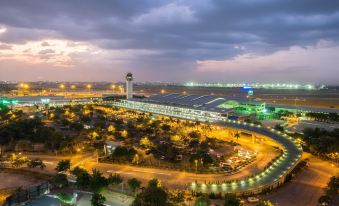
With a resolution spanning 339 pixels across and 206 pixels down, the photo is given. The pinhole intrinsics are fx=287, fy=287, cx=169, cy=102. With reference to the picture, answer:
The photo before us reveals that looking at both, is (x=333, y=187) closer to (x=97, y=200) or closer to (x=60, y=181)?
(x=97, y=200)

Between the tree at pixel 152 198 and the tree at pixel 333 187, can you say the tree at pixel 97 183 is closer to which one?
the tree at pixel 152 198

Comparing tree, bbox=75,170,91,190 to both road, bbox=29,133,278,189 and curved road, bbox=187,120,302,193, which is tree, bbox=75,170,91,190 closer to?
road, bbox=29,133,278,189

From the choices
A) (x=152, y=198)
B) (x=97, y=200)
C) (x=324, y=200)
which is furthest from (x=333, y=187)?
(x=97, y=200)

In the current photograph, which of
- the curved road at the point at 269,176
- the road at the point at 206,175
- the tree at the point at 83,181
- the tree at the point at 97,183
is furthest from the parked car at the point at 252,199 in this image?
the tree at the point at 83,181

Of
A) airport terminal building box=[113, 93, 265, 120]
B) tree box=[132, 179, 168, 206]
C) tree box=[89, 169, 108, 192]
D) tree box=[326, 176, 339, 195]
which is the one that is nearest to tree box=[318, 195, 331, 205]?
tree box=[326, 176, 339, 195]

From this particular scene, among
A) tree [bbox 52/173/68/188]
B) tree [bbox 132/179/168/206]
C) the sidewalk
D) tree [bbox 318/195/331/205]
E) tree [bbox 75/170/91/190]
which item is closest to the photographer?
tree [bbox 132/179/168/206]

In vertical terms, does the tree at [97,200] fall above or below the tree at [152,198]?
below

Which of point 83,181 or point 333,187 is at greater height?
point 83,181

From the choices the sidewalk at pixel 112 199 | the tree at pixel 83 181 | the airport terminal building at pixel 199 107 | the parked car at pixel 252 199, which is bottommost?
the sidewalk at pixel 112 199

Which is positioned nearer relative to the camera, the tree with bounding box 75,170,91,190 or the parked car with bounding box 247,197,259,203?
the parked car with bounding box 247,197,259,203

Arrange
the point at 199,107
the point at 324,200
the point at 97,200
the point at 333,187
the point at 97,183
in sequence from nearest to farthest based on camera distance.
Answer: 1. the point at 97,200
2. the point at 324,200
3. the point at 97,183
4. the point at 333,187
5. the point at 199,107

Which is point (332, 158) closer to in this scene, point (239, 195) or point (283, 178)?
point (283, 178)
